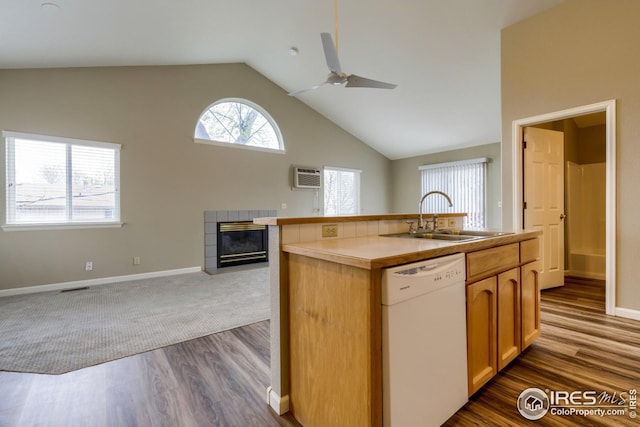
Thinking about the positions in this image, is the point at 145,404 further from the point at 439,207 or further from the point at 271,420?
the point at 439,207

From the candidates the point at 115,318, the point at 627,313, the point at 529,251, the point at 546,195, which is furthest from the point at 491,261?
the point at 115,318

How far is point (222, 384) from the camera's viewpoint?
179cm

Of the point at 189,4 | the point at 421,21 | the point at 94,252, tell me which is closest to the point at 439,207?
the point at 421,21

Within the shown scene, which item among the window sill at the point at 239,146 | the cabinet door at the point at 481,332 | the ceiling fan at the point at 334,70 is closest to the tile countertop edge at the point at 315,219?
the cabinet door at the point at 481,332

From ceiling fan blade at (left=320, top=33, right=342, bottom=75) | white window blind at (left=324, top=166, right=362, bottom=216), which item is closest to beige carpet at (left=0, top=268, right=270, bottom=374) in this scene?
ceiling fan blade at (left=320, top=33, right=342, bottom=75)

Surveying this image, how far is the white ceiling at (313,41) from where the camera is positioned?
3027mm

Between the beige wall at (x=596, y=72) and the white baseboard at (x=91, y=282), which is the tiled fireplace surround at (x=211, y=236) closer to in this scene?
the white baseboard at (x=91, y=282)

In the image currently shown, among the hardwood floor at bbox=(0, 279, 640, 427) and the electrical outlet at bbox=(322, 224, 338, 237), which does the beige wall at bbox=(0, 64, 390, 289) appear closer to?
the hardwood floor at bbox=(0, 279, 640, 427)

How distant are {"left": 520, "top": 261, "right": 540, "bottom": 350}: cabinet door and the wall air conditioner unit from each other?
4510 millimetres

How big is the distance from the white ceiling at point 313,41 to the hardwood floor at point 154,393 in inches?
119

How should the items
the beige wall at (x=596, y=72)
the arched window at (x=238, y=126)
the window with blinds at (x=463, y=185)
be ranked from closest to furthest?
the beige wall at (x=596, y=72)
the arched window at (x=238, y=126)
the window with blinds at (x=463, y=185)

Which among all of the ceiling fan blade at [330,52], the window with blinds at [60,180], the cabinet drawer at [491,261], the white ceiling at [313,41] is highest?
the white ceiling at [313,41]

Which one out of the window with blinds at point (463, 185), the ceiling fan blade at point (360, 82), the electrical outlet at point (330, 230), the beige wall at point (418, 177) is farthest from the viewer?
the window with blinds at point (463, 185)

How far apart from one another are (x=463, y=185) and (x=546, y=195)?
283cm
